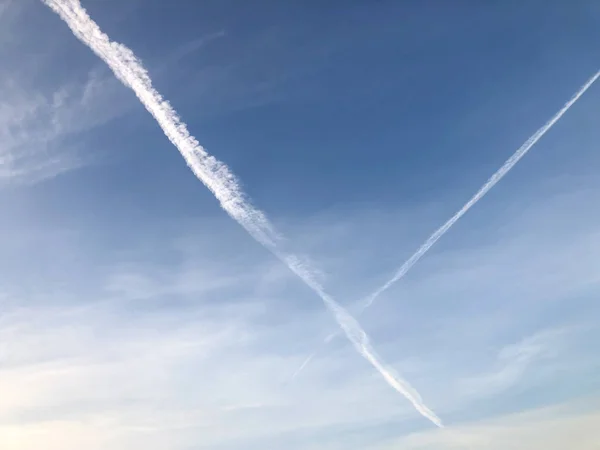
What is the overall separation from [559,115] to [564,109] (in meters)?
1.11

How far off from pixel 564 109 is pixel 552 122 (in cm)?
289

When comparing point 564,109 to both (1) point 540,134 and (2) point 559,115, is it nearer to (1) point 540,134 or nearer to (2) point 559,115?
(2) point 559,115

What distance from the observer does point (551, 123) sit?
62406 mm

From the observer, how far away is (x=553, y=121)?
6216 centimetres

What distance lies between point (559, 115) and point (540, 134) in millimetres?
4798

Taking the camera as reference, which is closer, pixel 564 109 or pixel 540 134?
pixel 564 109

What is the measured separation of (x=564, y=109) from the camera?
5972cm

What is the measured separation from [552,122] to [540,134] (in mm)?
2972

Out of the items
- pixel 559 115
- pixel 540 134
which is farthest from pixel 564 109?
pixel 540 134

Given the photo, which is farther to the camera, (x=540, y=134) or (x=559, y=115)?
(x=540, y=134)

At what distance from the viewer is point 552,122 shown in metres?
62.2

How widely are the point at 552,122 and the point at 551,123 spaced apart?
0.68ft

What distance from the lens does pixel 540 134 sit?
2554 inches

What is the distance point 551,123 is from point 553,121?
40 cm
